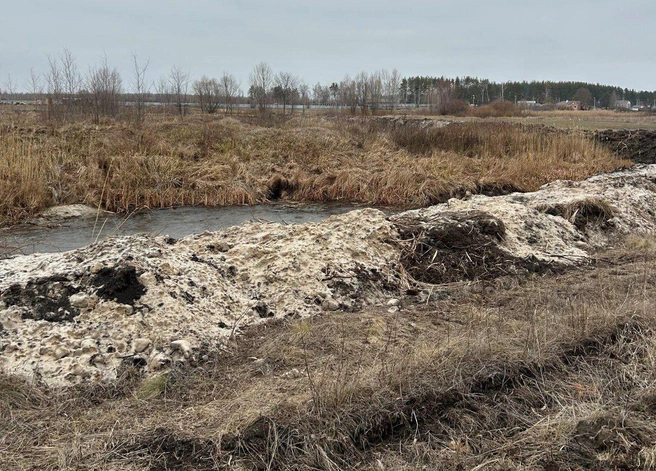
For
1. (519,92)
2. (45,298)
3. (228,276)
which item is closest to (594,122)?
(228,276)

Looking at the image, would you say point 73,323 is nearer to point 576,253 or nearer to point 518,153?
point 576,253

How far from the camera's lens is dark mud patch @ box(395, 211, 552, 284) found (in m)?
6.90

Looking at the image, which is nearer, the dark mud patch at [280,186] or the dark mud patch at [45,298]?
the dark mud patch at [45,298]

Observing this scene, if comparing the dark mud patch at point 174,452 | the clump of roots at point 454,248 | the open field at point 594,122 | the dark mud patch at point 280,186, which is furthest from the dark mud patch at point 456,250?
the open field at point 594,122

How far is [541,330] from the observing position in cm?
445

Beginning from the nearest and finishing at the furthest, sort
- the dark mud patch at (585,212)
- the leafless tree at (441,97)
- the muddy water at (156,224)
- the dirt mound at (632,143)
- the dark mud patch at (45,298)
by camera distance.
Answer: the dark mud patch at (45,298)
the dark mud patch at (585,212)
the muddy water at (156,224)
the dirt mound at (632,143)
the leafless tree at (441,97)

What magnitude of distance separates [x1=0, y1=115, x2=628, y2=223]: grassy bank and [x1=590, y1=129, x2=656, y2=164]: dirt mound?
1.77 m

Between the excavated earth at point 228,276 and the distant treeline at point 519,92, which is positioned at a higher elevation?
the distant treeline at point 519,92

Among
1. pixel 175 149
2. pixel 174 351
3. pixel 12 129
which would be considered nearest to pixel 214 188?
pixel 175 149

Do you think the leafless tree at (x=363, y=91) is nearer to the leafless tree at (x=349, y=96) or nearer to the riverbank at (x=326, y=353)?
the leafless tree at (x=349, y=96)

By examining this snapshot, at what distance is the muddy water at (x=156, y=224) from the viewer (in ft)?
A: 33.9

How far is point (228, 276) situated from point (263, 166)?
40.1 ft

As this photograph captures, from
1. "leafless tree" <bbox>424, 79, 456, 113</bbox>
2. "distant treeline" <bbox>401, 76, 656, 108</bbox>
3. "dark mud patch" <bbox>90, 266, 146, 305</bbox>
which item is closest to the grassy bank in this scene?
"dark mud patch" <bbox>90, 266, 146, 305</bbox>

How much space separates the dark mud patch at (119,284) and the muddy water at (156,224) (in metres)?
4.10
